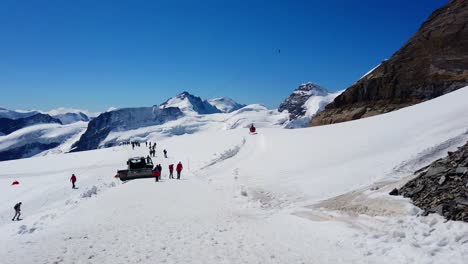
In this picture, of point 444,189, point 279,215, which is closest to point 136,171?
point 279,215

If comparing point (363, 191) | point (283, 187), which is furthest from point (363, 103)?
point (363, 191)

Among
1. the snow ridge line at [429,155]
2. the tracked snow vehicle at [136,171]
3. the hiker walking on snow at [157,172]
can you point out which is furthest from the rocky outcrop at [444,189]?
the tracked snow vehicle at [136,171]

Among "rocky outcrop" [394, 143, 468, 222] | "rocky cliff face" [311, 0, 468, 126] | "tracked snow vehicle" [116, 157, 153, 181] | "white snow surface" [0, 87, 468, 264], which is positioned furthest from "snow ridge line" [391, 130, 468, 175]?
"rocky cliff face" [311, 0, 468, 126]

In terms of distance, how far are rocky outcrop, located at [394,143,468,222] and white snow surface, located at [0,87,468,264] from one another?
1.36 ft

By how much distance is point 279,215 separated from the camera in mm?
16594

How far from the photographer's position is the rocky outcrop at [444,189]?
1034 centimetres

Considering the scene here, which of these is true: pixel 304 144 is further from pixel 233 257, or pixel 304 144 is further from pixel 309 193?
pixel 233 257

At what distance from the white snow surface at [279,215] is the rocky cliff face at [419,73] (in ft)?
53.1

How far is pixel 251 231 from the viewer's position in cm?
1381

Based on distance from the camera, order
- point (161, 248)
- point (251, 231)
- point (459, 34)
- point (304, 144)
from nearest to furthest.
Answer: point (161, 248) → point (251, 231) → point (304, 144) → point (459, 34)

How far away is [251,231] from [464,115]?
17.7m

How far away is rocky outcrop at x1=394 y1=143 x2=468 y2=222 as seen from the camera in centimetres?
1034

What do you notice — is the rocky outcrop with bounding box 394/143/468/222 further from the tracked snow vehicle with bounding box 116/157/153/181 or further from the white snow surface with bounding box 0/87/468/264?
the tracked snow vehicle with bounding box 116/157/153/181

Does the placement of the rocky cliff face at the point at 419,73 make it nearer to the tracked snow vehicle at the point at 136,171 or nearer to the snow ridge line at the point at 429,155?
the snow ridge line at the point at 429,155
